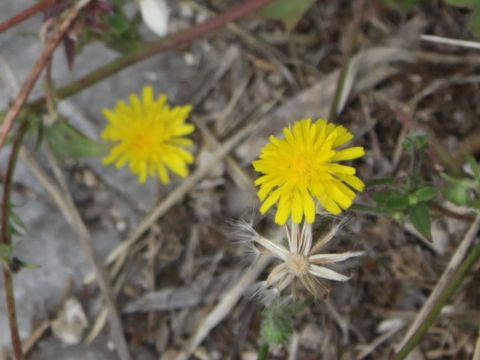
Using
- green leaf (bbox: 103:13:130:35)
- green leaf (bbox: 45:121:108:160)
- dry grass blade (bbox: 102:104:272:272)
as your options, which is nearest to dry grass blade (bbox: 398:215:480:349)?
dry grass blade (bbox: 102:104:272:272)

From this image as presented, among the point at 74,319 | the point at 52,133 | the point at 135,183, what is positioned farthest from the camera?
the point at 135,183

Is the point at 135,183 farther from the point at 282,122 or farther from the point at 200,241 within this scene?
the point at 282,122

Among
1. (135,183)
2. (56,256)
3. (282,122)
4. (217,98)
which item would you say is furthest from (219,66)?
(56,256)

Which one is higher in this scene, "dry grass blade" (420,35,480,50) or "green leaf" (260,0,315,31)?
"green leaf" (260,0,315,31)

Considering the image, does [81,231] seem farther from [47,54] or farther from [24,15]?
[24,15]

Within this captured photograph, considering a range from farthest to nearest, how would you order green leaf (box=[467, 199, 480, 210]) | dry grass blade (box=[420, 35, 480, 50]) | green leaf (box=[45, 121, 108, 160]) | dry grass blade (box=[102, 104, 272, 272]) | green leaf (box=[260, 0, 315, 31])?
dry grass blade (box=[102, 104, 272, 272]) < green leaf (box=[260, 0, 315, 31]) < green leaf (box=[45, 121, 108, 160]) < dry grass blade (box=[420, 35, 480, 50]) < green leaf (box=[467, 199, 480, 210])

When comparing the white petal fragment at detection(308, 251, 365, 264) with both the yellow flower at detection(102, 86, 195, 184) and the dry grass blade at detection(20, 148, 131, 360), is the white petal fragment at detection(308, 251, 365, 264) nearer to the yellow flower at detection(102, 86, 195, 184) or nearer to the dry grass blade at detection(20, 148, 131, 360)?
the yellow flower at detection(102, 86, 195, 184)
